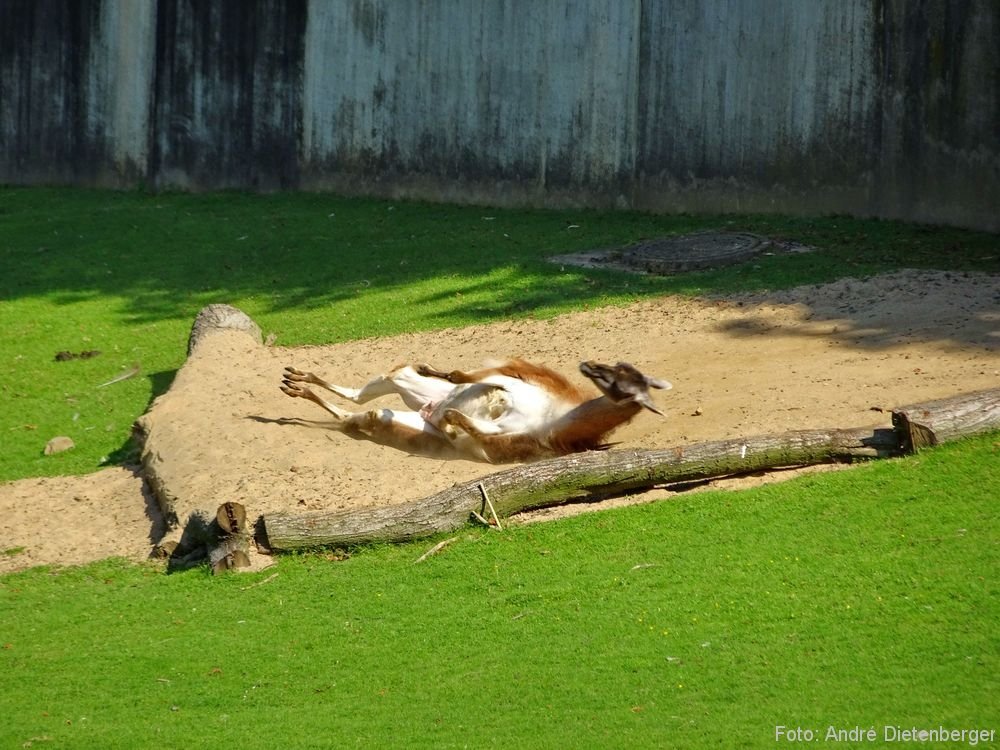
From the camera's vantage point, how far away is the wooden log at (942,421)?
7.16m

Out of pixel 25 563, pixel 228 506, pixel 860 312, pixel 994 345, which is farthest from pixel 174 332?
pixel 994 345

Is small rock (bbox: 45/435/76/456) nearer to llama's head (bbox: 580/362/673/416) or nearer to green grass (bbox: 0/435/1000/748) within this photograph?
green grass (bbox: 0/435/1000/748)

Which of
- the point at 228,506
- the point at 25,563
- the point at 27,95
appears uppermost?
the point at 27,95

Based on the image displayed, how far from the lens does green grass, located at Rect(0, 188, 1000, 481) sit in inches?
431

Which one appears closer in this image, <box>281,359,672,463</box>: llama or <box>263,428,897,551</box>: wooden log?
<box>263,428,897,551</box>: wooden log

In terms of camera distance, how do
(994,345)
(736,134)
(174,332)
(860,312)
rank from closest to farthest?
(994,345), (860,312), (174,332), (736,134)

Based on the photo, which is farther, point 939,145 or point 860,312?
point 939,145

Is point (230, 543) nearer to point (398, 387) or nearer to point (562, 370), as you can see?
point (398, 387)

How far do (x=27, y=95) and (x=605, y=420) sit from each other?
12.2 m

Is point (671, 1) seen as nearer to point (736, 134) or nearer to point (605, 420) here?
point (736, 134)

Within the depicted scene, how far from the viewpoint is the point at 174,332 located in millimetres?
12055

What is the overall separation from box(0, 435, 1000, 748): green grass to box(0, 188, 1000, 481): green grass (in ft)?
11.1

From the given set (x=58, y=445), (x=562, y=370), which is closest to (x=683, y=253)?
(x=562, y=370)

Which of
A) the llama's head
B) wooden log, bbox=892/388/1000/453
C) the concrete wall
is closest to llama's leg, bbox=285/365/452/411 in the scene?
the llama's head
